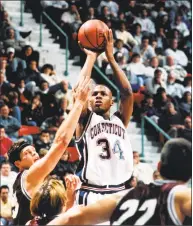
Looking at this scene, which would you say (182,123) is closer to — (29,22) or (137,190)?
(29,22)

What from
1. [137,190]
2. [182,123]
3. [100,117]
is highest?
[137,190]

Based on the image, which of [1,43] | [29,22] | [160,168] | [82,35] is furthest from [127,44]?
[160,168]

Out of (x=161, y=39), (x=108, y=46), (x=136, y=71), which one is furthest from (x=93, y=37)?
(x=161, y=39)

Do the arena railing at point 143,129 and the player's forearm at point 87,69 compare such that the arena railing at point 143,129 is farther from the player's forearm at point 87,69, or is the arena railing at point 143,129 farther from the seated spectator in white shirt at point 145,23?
the player's forearm at point 87,69

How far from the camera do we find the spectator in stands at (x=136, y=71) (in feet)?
44.0

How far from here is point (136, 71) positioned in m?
13.8

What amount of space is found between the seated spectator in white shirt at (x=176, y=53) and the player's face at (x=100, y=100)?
30.9 ft

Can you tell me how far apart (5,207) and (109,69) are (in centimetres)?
462

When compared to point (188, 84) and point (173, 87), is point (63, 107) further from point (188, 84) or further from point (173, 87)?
point (188, 84)

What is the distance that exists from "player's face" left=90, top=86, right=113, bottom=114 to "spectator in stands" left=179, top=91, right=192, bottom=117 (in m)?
7.27

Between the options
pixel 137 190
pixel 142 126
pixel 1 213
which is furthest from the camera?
pixel 142 126

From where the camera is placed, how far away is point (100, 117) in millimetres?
6250

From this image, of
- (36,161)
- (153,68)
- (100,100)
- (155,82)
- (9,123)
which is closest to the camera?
(36,161)

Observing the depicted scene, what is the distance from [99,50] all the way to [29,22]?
8.83 m
